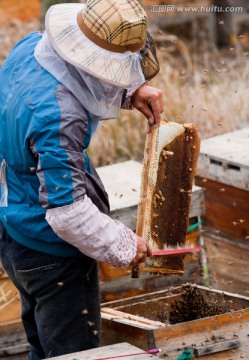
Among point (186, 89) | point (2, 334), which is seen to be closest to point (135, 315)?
point (2, 334)

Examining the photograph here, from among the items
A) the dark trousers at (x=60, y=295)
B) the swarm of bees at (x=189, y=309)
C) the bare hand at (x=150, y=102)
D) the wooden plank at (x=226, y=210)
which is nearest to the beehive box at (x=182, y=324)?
the swarm of bees at (x=189, y=309)

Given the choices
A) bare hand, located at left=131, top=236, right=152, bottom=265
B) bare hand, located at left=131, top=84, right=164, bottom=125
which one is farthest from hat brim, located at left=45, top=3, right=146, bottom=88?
bare hand, located at left=131, top=236, right=152, bottom=265

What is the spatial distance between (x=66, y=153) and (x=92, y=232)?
1.15 ft

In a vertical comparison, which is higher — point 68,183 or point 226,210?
point 68,183

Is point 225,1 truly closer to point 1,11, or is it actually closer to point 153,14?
point 153,14

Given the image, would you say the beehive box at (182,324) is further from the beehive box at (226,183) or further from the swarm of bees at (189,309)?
the beehive box at (226,183)

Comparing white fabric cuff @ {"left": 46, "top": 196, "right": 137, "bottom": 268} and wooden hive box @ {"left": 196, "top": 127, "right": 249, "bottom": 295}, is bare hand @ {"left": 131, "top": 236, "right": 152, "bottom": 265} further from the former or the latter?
wooden hive box @ {"left": 196, "top": 127, "right": 249, "bottom": 295}

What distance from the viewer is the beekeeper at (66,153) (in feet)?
11.2

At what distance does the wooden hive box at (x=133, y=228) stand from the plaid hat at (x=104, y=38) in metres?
1.46

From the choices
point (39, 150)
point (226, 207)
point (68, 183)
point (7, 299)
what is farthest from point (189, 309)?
point (39, 150)

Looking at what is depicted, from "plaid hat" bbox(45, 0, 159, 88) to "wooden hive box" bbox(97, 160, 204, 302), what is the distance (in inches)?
57.7

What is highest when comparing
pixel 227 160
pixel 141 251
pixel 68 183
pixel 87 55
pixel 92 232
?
pixel 87 55

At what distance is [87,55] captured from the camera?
341 cm

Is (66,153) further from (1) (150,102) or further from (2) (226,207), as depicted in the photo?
(2) (226,207)
